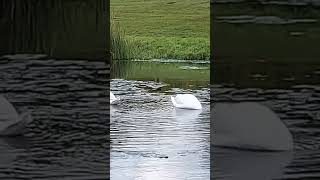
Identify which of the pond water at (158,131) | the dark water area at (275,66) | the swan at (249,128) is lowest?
the pond water at (158,131)

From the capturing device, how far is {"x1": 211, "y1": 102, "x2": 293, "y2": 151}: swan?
9.22 feet

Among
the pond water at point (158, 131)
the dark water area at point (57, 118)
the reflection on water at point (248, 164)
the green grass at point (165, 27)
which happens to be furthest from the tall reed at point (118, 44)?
the reflection on water at point (248, 164)

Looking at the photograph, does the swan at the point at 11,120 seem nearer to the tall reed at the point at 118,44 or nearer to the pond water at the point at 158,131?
the pond water at the point at 158,131

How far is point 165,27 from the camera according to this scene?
33.8 ft

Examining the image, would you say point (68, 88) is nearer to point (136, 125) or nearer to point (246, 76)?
point (246, 76)

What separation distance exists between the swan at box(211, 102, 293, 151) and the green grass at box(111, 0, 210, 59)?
519 centimetres

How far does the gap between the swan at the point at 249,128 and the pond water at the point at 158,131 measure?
0.21 meters

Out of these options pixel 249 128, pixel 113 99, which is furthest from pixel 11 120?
pixel 113 99

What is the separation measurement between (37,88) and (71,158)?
44cm

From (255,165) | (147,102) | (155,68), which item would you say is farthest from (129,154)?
(155,68)

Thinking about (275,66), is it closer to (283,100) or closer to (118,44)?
(283,100)

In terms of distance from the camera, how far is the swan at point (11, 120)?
3.03m

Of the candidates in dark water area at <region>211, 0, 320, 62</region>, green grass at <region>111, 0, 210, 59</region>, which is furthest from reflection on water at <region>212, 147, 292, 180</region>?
green grass at <region>111, 0, 210, 59</region>

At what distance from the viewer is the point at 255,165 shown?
296 centimetres
